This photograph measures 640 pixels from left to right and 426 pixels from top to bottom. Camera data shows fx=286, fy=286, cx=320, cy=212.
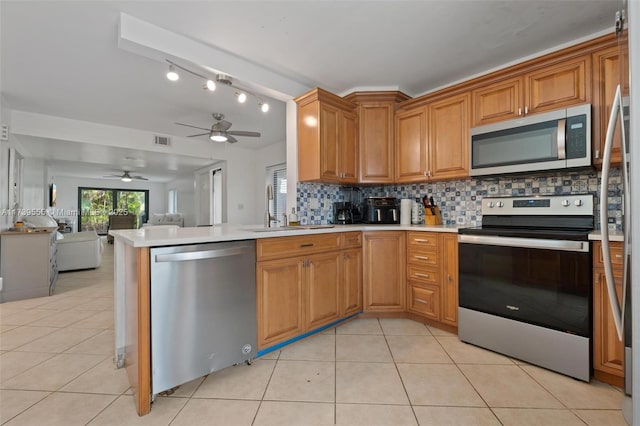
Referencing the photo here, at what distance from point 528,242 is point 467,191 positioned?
3.29 ft

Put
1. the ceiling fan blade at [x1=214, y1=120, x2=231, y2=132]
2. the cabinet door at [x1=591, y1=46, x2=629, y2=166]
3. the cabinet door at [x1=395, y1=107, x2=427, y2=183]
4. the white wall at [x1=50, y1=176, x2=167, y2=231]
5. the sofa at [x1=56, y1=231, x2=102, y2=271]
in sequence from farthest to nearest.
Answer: the white wall at [x1=50, y1=176, x2=167, y2=231], the sofa at [x1=56, y1=231, x2=102, y2=271], the ceiling fan blade at [x1=214, y1=120, x2=231, y2=132], the cabinet door at [x1=395, y1=107, x2=427, y2=183], the cabinet door at [x1=591, y1=46, x2=629, y2=166]

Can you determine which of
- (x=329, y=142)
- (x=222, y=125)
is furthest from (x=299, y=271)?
(x=222, y=125)

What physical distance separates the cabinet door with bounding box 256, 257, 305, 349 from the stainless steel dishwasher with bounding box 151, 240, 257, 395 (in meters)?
0.08

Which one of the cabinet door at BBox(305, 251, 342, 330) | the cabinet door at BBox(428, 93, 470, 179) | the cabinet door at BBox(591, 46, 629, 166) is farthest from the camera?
the cabinet door at BBox(428, 93, 470, 179)

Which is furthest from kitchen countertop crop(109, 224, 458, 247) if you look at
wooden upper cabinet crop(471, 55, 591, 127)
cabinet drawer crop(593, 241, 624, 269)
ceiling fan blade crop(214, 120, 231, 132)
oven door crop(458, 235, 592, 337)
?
A: ceiling fan blade crop(214, 120, 231, 132)

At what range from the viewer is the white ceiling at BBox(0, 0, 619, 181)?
1.93 meters

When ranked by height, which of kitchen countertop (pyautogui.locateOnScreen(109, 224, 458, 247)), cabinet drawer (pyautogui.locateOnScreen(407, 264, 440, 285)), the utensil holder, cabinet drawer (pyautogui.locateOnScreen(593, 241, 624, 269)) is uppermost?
the utensil holder

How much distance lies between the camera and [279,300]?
204 centimetres

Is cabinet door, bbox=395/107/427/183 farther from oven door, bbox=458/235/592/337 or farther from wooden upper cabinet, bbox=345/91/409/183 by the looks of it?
oven door, bbox=458/235/592/337

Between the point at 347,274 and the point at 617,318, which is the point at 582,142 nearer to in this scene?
the point at 617,318

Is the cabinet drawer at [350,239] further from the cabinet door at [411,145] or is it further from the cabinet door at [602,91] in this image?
the cabinet door at [602,91]

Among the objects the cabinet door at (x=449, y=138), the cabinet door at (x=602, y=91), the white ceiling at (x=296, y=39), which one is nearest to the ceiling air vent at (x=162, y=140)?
the white ceiling at (x=296, y=39)

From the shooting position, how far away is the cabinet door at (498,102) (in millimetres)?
2303

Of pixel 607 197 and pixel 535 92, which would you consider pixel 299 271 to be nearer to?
pixel 607 197
